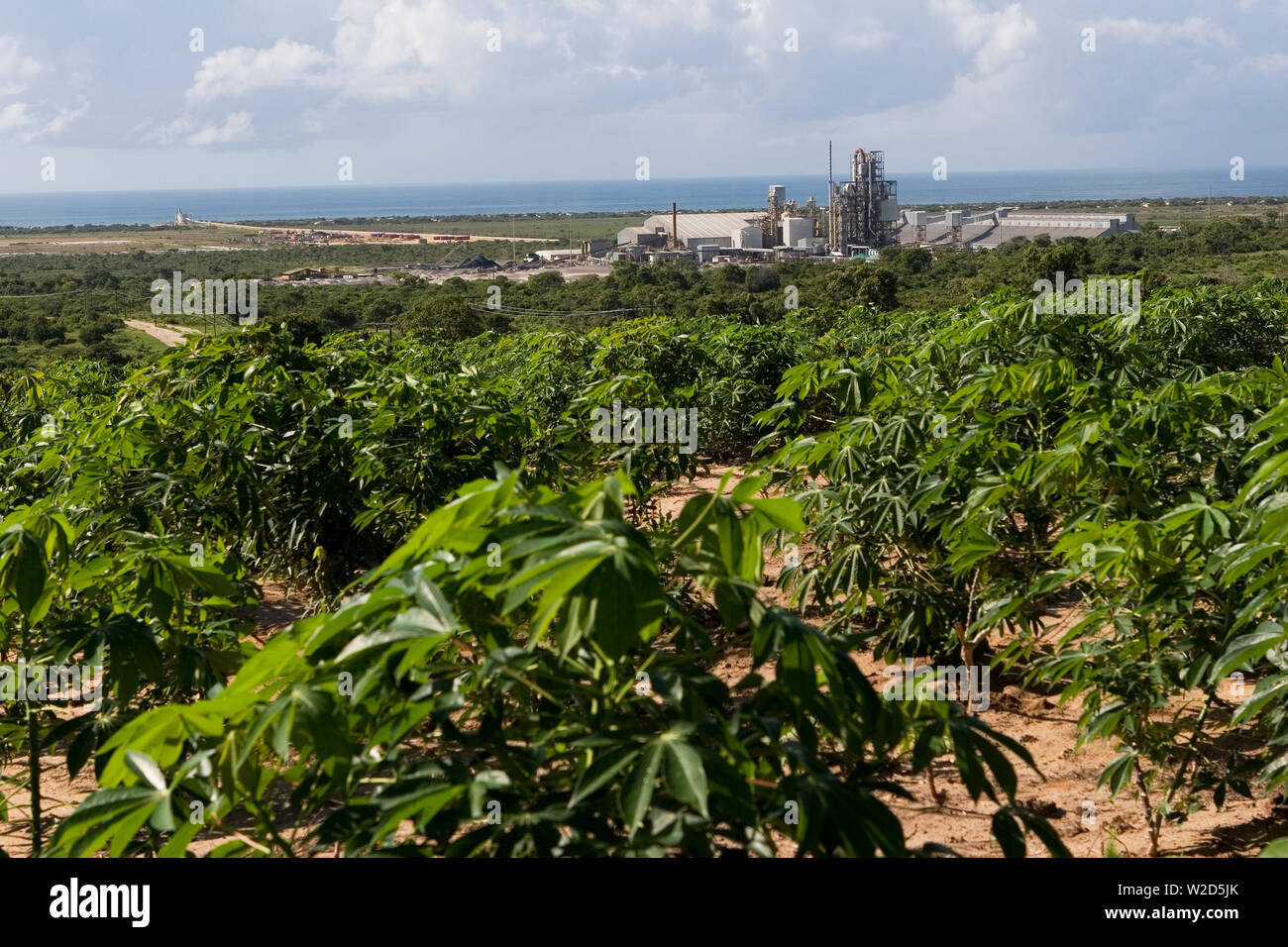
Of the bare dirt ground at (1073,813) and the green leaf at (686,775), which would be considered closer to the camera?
the green leaf at (686,775)

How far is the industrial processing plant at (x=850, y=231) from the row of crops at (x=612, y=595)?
62.0 metres

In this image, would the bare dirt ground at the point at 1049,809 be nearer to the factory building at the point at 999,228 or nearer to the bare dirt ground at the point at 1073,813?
the bare dirt ground at the point at 1073,813

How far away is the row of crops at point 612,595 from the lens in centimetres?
149

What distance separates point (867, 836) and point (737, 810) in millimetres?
194

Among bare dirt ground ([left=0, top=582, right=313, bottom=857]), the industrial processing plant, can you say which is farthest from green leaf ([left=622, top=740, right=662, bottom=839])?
the industrial processing plant

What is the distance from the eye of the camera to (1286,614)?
2.28m

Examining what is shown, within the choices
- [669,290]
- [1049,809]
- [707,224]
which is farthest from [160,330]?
[707,224]

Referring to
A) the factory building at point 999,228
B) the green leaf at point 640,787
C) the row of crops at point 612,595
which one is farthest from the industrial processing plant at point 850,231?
the green leaf at point 640,787

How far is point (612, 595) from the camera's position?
1.37 m

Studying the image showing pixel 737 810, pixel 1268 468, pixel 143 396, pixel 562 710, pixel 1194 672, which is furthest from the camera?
pixel 143 396

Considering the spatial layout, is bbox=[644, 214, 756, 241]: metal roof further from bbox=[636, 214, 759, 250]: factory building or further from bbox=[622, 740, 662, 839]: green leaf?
bbox=[622, 740, 662, 839]: green leaf

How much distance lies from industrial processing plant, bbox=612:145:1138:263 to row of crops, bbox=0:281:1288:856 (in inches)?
2441
